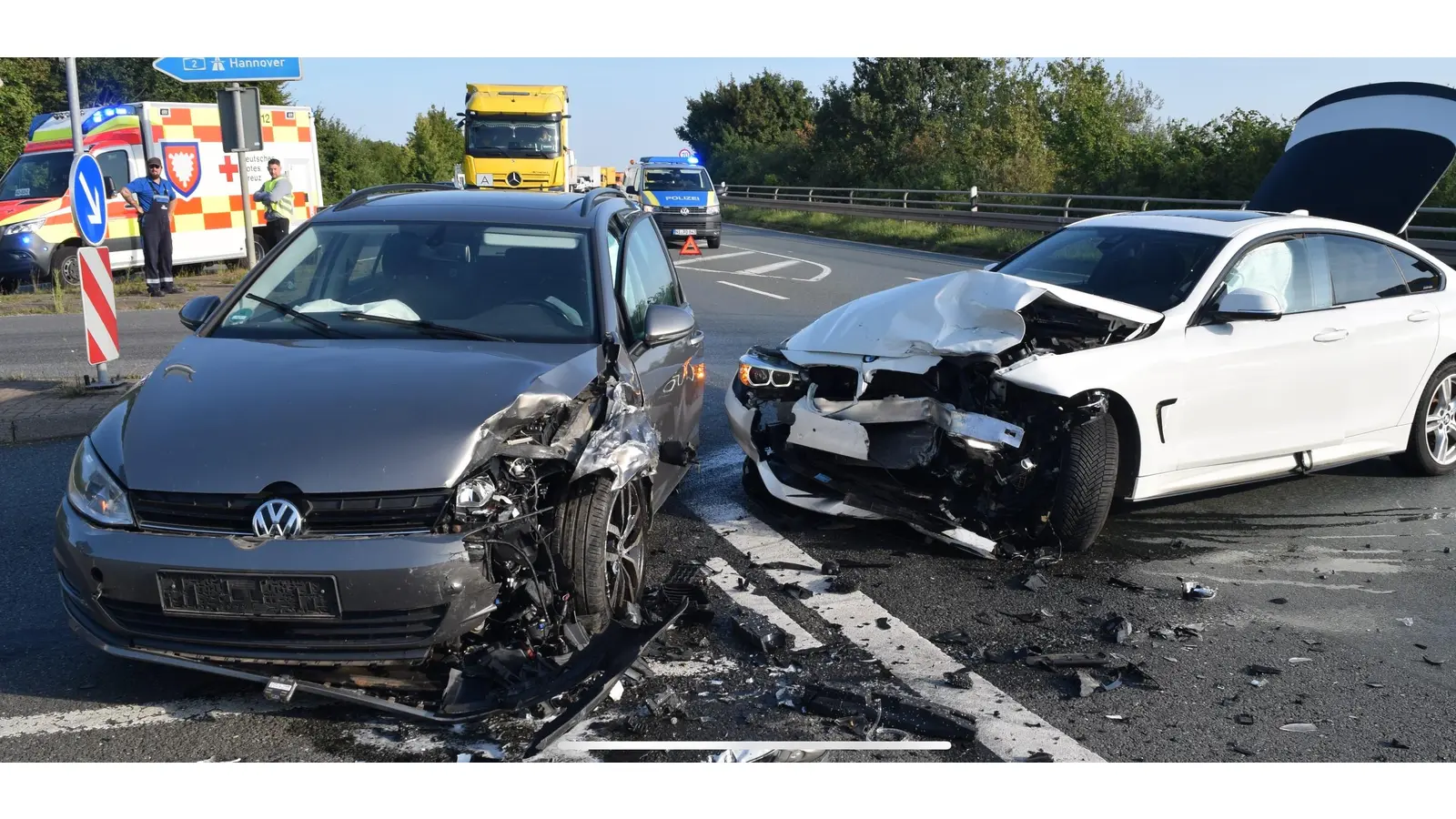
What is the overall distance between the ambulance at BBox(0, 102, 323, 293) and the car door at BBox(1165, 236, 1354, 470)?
44.4 ft

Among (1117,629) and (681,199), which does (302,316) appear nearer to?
(1117,629)

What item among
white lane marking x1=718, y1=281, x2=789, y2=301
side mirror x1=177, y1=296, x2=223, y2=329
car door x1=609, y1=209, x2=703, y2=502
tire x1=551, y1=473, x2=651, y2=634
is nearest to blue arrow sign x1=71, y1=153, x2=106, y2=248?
side mirror x1=177, y1=296, x2=223, y2=329

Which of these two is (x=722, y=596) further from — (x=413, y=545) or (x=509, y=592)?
(x=413, y=545)

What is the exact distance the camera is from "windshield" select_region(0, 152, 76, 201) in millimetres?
16922

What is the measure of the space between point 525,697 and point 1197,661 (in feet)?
8.18

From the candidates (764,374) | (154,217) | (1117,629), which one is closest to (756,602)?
(1117,629)

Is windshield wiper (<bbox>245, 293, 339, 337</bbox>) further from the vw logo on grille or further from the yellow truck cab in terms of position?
the yellow truck cab

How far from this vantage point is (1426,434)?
6.89m

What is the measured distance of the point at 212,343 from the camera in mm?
4590

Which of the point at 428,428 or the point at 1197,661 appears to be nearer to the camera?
the point at 428,428

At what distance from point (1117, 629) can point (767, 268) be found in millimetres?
18200

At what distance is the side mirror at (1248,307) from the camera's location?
569cm

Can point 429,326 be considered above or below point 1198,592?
above

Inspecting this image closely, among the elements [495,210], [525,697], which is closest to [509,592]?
[525,697]
